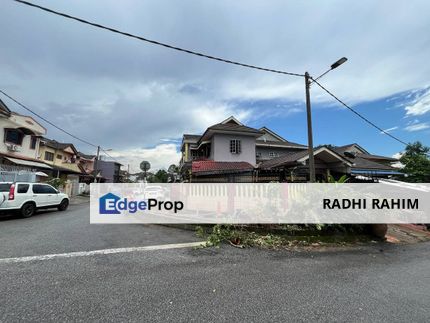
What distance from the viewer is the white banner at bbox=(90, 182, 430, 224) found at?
24.8 ft

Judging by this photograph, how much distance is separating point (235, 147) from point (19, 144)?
845 inches

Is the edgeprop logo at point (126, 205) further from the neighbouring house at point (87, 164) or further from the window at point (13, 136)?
the neighbouring house at point (87, 164)

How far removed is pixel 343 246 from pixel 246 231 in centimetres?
292

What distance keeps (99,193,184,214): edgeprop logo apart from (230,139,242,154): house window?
380 inches

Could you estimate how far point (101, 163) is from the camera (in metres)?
62.0

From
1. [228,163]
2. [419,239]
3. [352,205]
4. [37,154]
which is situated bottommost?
[419,239]

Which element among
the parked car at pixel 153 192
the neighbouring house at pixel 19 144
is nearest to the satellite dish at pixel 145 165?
the parked car at pixel 153 192

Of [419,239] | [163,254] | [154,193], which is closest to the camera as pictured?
[163,254]

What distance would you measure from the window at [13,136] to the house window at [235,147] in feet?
68.4

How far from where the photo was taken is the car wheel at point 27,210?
1129cm

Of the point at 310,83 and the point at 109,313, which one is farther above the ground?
the point at 310,83

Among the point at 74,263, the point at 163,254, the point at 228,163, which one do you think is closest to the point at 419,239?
the point at 163,254

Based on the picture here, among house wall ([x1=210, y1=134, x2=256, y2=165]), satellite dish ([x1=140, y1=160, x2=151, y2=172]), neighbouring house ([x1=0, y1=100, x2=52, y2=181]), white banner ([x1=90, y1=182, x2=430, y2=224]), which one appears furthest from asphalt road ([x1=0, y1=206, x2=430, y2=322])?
neighbouring house ([x1=0, y1=100, x2=52, y2=181])

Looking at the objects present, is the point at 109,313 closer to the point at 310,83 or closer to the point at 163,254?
the point at 163,254
